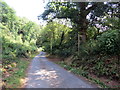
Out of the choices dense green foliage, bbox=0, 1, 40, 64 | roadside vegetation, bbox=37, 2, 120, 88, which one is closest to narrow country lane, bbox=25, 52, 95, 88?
roadside vegetation, bbox=37, 2, 120, 88

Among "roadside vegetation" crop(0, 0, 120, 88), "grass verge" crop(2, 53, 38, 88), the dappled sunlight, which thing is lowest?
the dappled sunlight

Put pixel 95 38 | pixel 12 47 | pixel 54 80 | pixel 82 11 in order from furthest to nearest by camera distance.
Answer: pixel 12 47 → pixel 95 38 → pixel 82 11 → pixel 54 80

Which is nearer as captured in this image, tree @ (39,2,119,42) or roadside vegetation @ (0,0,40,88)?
roadside vegetation @ (0,0,40,88)

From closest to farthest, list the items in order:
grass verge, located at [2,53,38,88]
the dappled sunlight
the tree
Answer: grass verge, located at [2,53,38,88], the dappled sunlight, the tree

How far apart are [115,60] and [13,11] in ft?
51.9

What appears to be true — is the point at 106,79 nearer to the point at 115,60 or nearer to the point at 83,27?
the point at 115,60

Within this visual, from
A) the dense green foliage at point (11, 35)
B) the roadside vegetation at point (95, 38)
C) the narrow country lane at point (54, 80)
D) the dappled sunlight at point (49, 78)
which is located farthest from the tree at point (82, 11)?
the dense green foliage at point (11, 35)

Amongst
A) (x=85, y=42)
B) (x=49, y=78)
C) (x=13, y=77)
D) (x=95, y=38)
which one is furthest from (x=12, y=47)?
(x=95, y=38)

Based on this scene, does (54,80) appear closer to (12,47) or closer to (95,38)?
(95,38)

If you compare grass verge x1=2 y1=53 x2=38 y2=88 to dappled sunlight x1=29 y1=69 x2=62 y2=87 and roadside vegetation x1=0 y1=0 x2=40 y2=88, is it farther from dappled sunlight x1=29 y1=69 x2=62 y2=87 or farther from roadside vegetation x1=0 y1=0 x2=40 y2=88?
dappled sunlight x1=29 y1=69 x2=62 y2=87

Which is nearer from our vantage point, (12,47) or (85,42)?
(85,42)

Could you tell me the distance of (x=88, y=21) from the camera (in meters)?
10.8

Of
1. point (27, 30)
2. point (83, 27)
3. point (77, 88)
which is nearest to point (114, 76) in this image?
point (77, 88)

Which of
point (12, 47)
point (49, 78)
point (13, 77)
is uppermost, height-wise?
point (12, 47)
